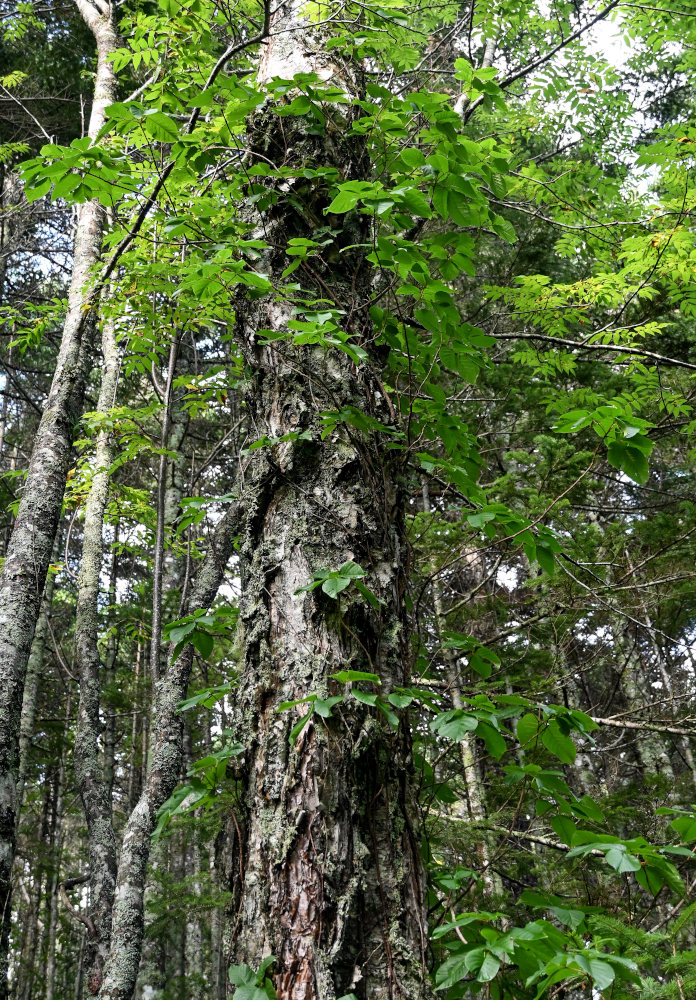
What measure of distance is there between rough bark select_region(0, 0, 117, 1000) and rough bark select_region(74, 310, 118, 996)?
24.0 inches

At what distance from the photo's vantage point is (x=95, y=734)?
5.38 metres

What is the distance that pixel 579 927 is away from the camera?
152 cm

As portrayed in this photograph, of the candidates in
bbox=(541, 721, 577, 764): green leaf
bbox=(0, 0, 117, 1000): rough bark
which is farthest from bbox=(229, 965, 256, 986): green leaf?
bbox=(0, 0, 117, 1000): rough bark

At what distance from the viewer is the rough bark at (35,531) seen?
11.0ft

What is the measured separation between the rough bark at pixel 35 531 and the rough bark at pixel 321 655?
1923 mm

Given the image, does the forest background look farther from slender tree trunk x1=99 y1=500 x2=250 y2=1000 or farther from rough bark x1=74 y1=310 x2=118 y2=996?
rough bark x1=74 y1=310 x2=118 y2=996

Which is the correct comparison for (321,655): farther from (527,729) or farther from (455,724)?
(527,729)

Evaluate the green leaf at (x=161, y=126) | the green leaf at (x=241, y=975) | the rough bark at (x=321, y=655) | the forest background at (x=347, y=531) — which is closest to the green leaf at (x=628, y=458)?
the forest background at (x=347, y=531)

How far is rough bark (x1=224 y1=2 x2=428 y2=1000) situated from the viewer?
1384 mm

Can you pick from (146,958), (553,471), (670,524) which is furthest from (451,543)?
(146,958)

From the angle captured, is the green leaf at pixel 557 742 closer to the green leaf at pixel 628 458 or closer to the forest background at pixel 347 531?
the forest background at pixel 347 531

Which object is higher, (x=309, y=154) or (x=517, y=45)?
(x=517, y=45)

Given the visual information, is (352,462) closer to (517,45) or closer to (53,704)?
(517,45)

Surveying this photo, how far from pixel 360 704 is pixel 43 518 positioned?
326cm
